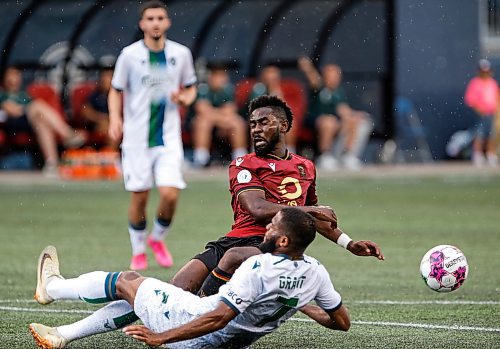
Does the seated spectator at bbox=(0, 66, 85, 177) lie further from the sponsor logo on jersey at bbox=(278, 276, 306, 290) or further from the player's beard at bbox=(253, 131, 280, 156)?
the sponsor logo on jersey at bbox=(278, 276, 306, 290)

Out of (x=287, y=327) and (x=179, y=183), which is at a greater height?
(x=179, y=183)

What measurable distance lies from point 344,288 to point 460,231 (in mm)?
4784

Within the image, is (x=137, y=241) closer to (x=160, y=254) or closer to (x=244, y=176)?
(x=160, y=254)

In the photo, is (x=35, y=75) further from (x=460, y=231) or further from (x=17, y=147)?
(x=460, y=231)

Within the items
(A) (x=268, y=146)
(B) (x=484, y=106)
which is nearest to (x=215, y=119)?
(B) (x=484, y=106)

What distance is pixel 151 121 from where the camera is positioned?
12164mm

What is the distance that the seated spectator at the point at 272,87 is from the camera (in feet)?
79.8

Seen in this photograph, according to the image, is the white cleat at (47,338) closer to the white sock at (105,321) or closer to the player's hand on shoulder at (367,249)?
the white sock at (105,321)

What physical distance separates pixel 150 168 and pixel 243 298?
5.43m

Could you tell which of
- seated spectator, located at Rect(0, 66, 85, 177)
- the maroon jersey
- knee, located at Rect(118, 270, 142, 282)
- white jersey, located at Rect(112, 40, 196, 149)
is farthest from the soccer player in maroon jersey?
seated spectator, located at Rect(0, 66, 85, 177)

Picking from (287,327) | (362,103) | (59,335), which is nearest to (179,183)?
(287,327)

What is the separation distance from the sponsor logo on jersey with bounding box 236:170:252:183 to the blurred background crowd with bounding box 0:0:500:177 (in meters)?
15.6

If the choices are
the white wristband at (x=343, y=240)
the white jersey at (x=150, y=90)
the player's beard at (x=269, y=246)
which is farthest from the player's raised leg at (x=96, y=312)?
the white jersey at (x=150, y=90)

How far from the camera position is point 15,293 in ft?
33.7
